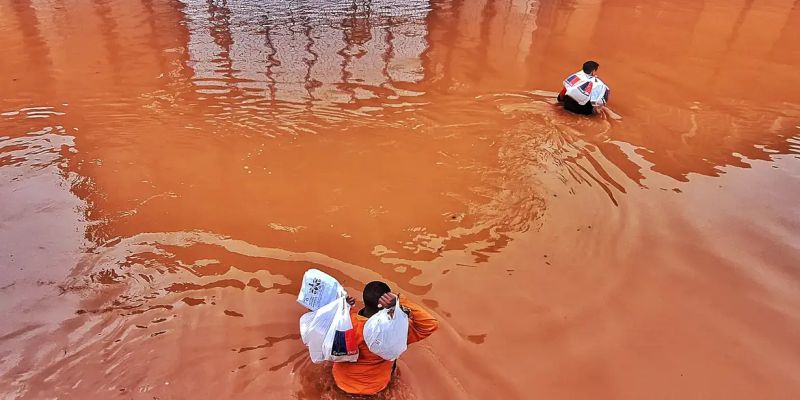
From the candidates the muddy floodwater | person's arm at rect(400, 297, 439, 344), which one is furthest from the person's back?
person's arm at rect(400, 297, 439, 344)

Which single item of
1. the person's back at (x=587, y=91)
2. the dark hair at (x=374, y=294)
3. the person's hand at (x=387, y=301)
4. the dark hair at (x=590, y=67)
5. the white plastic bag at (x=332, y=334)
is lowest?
the white plastic bag at (x=332, y=334)

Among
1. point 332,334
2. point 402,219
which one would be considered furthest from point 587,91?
point 332,334

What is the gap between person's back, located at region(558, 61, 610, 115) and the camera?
19.1 feet

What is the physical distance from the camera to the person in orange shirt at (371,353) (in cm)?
249

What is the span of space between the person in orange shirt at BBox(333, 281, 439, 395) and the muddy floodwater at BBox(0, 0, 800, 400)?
22 cm

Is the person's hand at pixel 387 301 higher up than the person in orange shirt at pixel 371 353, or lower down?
higher up

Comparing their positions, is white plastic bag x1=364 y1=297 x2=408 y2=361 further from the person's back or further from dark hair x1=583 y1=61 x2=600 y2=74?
dark hair x1=583 y1=61 x2=600 y2=74

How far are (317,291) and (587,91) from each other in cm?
422

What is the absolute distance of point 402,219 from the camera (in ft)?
14.2

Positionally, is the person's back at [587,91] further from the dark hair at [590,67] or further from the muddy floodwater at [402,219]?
the muddy floodwater at [402,219]

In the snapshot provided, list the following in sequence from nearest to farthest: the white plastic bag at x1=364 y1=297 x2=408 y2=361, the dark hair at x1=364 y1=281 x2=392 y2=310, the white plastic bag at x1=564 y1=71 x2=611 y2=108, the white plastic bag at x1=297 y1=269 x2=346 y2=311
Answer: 1. the white plastic bag at x1=364 y1=297 x2=408 y2=361
2. the dark hair at x1=364 y1=281 x2=392 y2=310
3. the white plastic bag at x1=297 y1=269 x2=346 y2=311
4. the white plastic bag at x1=564 y1=71 x2=611 y2=108

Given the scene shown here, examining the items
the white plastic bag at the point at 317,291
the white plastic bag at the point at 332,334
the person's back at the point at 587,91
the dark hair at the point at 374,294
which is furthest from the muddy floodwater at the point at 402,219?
the dark hair at the point at 374,294

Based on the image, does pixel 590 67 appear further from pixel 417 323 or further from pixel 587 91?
pixel 417 323

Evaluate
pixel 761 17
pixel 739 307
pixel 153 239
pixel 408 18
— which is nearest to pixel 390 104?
pixel 153 239
